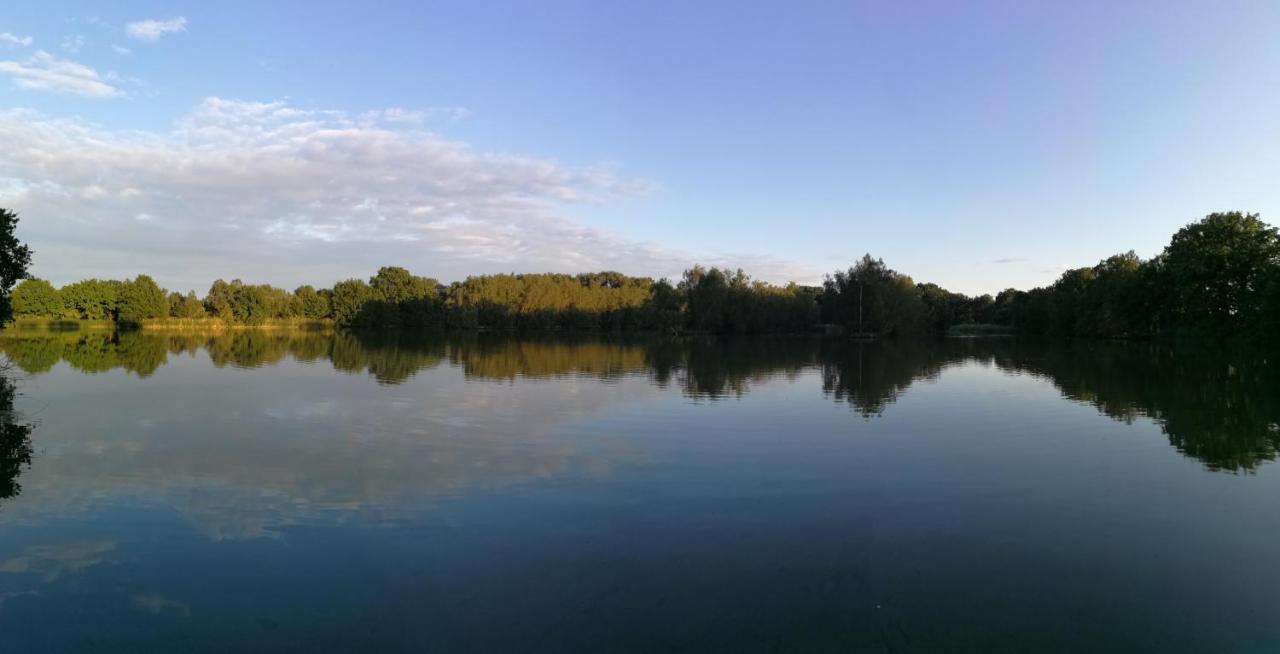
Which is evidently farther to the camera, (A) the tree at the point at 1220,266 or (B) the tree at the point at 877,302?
(B) the tree at the point at 877,302

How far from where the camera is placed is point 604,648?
218 inches

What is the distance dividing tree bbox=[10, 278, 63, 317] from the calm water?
345ft

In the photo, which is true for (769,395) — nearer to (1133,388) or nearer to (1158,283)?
(1133,388)

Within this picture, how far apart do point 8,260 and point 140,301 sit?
87604mm

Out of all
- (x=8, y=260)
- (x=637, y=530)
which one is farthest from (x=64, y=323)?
(x=637, y=530)

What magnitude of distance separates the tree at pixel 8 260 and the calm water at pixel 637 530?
10.8 metres

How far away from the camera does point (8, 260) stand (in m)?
26.1

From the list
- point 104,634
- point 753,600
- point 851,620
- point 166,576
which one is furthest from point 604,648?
point 166,576

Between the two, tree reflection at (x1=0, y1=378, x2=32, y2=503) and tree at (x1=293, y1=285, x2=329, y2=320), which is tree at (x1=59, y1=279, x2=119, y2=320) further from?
tree reflection at (x1=0, y1=378, x2=32, y2=503)

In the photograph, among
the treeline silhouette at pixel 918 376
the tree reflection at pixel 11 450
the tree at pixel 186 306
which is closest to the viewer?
the tree reflection at pixel 11 450

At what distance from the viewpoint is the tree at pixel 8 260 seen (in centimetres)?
2578

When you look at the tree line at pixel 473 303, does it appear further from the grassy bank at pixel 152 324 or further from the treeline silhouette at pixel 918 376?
the treeline silhouette at pixel 918 376

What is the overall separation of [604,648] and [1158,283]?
76519 millimetres

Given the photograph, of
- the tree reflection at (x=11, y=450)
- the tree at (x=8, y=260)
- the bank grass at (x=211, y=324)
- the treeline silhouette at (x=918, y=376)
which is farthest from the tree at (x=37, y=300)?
the tree reflection at (x=11, y=450)
